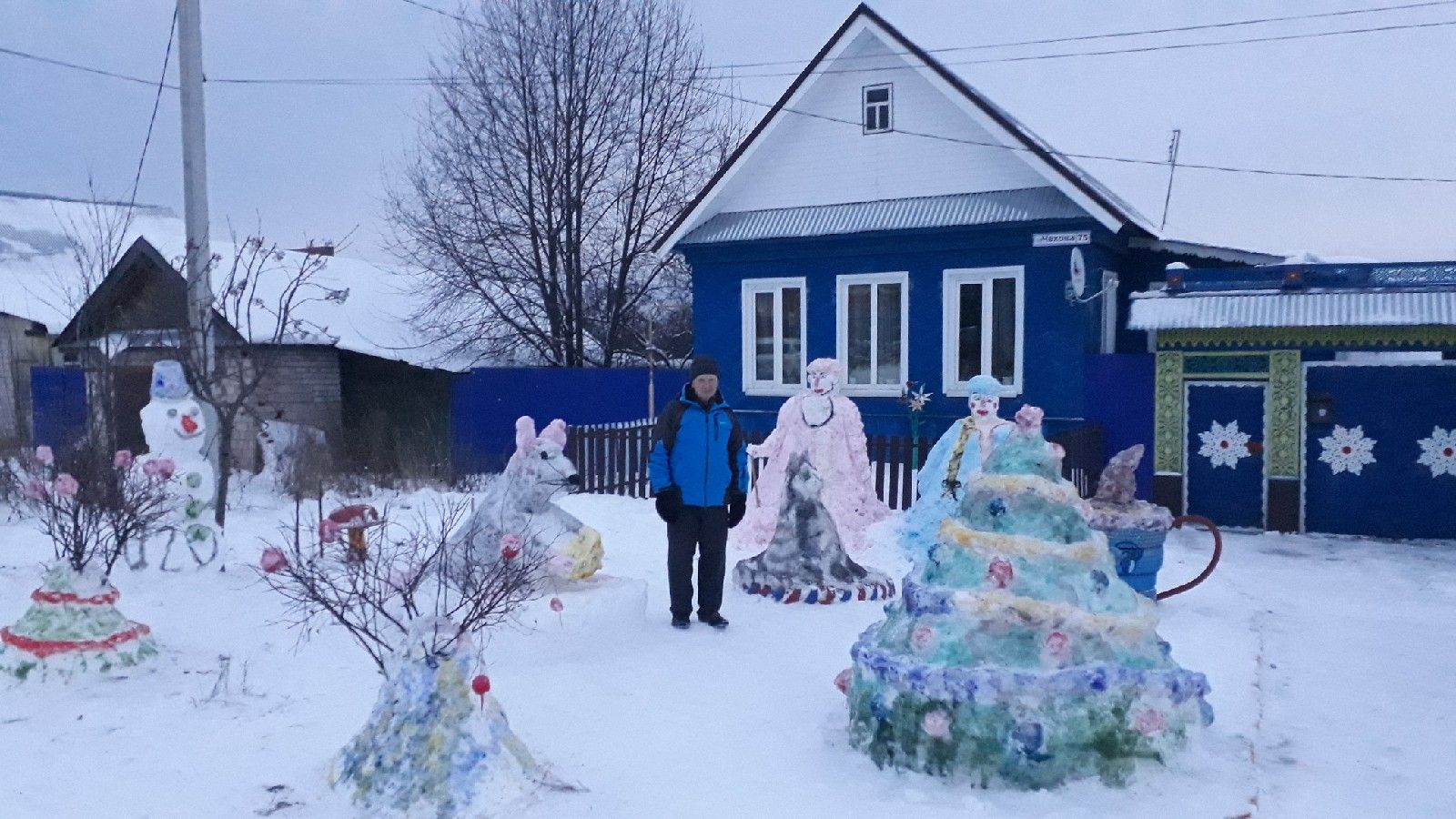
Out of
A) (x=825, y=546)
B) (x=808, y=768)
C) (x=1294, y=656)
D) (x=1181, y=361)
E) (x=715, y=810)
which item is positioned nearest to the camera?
(x=715, y=810)

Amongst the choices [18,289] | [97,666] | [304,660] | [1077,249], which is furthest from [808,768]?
[18,289]

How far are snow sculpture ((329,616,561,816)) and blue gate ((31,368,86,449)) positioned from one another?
1230 centimetres

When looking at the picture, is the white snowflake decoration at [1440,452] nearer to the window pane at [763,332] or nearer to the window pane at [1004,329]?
the window pane at [1004,329]

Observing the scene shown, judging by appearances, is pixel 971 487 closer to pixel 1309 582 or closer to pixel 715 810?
pixel 715 810

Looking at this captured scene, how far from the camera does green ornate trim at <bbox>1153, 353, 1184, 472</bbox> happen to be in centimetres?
1059

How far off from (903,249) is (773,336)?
2229 mm

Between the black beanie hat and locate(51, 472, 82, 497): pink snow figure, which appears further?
the black beanie hat

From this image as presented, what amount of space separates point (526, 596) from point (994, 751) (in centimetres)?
266

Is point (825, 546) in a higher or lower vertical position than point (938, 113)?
lower

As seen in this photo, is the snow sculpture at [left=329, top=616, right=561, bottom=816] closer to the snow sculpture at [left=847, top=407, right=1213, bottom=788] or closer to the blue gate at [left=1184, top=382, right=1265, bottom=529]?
the snow sculpture at [left=847, top=407, right=1213, bottom=788]

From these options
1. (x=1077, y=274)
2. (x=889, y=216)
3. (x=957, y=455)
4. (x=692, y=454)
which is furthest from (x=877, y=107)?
(x=692, y=454)

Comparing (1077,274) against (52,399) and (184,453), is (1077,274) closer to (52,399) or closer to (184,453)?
(184,453)

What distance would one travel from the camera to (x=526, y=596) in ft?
18.9

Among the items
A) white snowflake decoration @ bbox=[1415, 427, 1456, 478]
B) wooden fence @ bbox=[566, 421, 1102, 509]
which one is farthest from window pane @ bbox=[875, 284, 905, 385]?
white snowflake decoration @ bbox=[1415, 427, 1456, 478]
